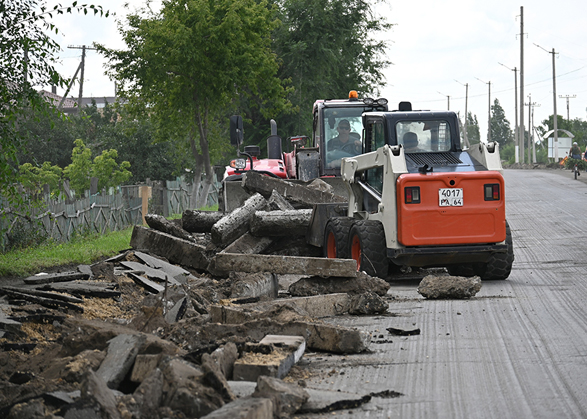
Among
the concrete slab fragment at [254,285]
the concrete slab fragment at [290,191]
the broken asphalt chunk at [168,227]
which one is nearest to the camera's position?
the concrete slab fragment at [254,285]

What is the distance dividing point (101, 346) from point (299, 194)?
30.3 ft

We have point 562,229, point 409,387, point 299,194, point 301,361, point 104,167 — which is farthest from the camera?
point 104,167

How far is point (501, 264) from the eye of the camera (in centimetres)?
1151

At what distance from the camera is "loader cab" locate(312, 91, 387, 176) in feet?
52.7

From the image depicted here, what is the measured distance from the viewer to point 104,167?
35219 mm

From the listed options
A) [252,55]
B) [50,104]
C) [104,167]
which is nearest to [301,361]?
[50,104]

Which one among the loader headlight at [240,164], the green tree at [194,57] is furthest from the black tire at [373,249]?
the green tree at [194,57]

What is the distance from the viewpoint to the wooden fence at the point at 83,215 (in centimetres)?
1589

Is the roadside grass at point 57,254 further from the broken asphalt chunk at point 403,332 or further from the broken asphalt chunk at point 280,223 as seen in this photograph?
the broken asphalt chunk at point 403,332

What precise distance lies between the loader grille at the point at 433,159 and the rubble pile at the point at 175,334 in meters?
2.59

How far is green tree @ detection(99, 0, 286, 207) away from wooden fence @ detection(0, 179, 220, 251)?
3.34 m

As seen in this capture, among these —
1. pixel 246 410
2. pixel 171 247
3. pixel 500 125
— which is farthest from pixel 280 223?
pixel 500 125

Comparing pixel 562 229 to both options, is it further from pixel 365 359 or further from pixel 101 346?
pixel 101 346

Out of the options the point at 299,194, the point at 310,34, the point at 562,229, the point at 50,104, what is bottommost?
the point at 562,229
